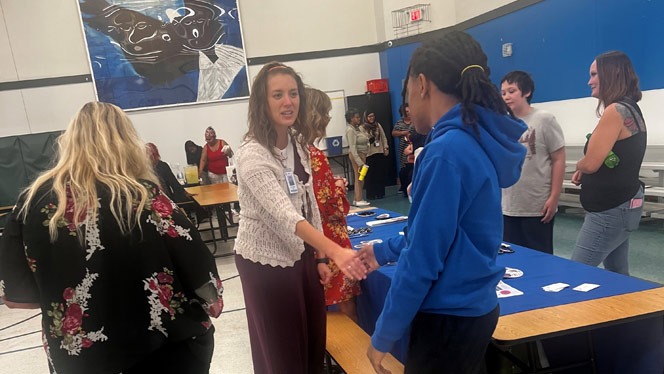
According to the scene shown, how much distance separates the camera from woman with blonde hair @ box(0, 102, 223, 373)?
1.32m

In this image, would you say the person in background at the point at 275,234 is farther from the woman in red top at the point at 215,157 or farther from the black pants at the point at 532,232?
the woman in red top at the point at 215,157

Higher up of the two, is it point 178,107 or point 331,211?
point 178,107

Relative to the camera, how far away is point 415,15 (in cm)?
944

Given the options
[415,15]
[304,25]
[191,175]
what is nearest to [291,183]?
[191,175]

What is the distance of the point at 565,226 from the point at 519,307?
4.43m

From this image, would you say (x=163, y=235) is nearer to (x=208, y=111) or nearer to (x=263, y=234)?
(x=263, y=234)

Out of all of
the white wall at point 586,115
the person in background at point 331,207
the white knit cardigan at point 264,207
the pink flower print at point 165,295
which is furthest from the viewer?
the white wall at point 586,115

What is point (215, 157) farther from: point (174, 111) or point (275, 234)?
point (275, 234)

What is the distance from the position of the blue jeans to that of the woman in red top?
22.1 feet

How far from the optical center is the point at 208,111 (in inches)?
394

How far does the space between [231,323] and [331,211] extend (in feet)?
6.21

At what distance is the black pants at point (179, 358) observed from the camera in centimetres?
147

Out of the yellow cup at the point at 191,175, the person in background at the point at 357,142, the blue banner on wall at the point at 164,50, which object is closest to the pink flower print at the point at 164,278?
the person in background at the point at 357,142

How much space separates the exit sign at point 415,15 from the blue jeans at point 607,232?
7611 millimetres
